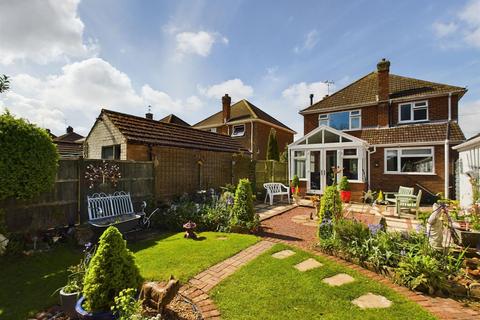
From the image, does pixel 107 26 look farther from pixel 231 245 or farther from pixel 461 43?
pixel 461 43

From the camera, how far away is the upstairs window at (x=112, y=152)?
9906 millimetres

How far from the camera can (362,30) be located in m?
8.20

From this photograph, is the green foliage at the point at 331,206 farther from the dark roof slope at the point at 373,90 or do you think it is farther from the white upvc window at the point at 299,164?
the dark roof slope at the point at 373,90

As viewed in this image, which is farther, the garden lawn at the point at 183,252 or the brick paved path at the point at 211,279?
the garden lawn at the point at 183,252

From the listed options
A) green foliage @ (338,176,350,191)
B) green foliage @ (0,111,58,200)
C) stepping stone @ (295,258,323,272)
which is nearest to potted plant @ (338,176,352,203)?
green foliage @ (338,176,350,191)

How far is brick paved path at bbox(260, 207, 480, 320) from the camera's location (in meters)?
3.31

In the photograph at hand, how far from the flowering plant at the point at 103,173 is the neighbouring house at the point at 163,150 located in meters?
1.38

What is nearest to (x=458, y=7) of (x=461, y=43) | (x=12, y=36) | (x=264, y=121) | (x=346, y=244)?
(x=461, y=43)

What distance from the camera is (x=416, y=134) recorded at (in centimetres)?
1355

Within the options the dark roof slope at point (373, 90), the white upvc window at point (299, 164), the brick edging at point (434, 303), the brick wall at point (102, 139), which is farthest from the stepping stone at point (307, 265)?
the dark roof slope at point (373, 90)

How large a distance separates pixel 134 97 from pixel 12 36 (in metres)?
5.23

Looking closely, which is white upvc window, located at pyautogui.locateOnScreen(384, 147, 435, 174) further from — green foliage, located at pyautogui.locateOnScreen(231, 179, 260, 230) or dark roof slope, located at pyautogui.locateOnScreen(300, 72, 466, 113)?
green foliage, located at pyautogui.locateOnScreen(231, 179, 260, 230)

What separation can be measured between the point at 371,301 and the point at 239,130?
2160cm

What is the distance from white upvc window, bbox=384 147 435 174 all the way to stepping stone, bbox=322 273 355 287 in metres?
11.9
